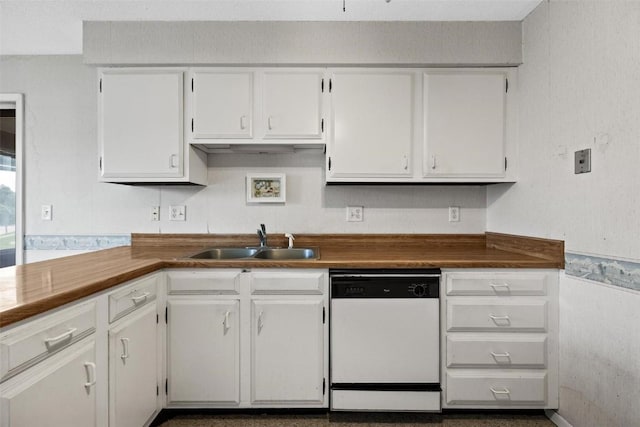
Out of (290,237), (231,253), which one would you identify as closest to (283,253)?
(290,237)

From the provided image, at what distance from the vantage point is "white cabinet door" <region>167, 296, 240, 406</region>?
67.8 inches

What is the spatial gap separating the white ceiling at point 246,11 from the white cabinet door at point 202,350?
173 cm

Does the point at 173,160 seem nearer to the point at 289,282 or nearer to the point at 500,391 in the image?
the point at 289,282

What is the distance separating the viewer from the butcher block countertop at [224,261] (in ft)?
3.56

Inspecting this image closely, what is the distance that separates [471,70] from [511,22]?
0.37 m

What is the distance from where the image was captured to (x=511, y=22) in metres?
1.99

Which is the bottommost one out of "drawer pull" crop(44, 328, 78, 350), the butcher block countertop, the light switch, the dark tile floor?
the dark tile floor

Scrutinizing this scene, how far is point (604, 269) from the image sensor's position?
1.42 m

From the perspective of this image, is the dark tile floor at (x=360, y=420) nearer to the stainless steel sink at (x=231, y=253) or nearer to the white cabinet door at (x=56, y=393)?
the white cabinet door at (x=56, y=393)

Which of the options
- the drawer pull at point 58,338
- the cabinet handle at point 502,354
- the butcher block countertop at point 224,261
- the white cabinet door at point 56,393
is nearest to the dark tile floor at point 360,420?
the cabinet handle at point 502,354

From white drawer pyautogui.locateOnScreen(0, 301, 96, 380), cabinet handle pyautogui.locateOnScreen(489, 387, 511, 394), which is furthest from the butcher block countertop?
cabinet handle pyautogui.locateOnScreen(489, 387, 511, 394)

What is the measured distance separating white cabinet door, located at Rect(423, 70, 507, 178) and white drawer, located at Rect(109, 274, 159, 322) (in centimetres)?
179

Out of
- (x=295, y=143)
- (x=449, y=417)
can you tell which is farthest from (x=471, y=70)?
(x=449, y=417)

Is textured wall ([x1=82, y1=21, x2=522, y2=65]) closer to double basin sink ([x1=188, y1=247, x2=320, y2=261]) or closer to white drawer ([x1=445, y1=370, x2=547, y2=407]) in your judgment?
double basin sink ([x1=188, y1=247, x2=320, y2=261])
